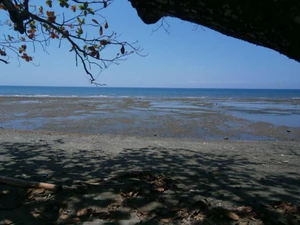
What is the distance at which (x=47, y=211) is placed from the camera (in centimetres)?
340

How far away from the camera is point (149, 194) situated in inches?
151

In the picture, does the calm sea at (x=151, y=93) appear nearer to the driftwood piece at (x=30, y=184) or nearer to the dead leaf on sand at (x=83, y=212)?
the driftwood piece at (x=30, y=184)

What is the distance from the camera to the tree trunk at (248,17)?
165 centimetres

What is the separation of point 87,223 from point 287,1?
9.13 feet

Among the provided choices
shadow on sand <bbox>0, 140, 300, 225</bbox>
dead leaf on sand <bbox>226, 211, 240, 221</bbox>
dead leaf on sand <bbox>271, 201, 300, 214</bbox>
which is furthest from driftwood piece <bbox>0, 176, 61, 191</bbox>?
dead leaf on sand <bbox>271, 201, 300, 214</bbox>

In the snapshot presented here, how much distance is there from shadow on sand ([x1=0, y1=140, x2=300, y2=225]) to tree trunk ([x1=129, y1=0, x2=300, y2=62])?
82.9 inches

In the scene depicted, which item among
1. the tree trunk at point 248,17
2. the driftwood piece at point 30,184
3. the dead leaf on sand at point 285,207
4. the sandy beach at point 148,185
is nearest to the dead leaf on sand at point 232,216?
the sandy beach at point 148,185

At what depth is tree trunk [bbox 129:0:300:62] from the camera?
165 centimetres

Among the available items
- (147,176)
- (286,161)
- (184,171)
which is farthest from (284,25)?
(286,161)

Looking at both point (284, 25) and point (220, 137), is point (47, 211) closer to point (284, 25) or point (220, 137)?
point (284, 25)

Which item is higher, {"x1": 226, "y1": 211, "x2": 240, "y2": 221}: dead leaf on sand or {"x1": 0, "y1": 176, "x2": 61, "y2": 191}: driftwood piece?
{"x1": 0, "y1": 176, "x2": 61, "y2": 191}: driftwood piece

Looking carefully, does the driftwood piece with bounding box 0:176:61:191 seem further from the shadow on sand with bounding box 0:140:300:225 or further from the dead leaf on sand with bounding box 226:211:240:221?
the dead leaf on sand with bounding box 226:211:240:221

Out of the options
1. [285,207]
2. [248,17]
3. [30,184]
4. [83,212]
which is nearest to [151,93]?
[30,184]

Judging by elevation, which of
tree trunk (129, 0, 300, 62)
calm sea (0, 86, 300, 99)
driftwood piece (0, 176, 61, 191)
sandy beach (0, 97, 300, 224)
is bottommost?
calm sea (0, 86, 300, 99)
